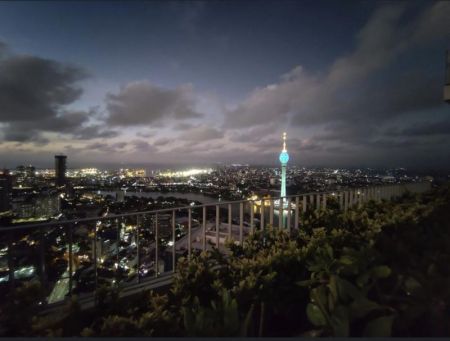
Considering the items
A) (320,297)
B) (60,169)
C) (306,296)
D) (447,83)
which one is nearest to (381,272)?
(320,297)

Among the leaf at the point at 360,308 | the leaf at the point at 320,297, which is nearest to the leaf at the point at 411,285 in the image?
the leaf at the point at 360,308

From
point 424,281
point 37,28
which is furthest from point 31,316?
point 37,28

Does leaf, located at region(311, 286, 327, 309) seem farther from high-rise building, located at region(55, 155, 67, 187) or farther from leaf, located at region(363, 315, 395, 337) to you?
high-rise building, located at region(55, 155, 67, 187)

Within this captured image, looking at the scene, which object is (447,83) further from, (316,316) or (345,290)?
(316,316)

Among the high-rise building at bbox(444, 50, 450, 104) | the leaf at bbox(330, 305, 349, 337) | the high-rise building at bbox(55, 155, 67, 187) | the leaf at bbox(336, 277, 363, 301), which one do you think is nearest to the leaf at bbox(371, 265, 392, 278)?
the leaf at bbox(336, 277, 363, 301)

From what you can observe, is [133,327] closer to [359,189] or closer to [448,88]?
[448,88]

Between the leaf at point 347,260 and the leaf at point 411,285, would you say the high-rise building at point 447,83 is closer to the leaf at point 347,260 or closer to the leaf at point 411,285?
the leaf at point 411,285
